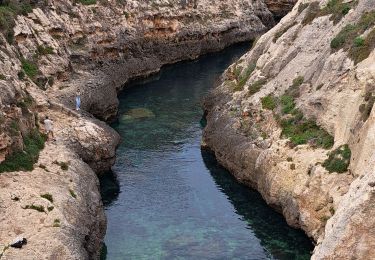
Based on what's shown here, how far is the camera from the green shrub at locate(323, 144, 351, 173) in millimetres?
A: 39969

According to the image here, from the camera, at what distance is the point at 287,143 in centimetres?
4794

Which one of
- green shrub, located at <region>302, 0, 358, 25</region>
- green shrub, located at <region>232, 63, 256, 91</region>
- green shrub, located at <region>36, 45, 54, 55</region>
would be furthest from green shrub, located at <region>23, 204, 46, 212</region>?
green shrub, located at <region>36, 45, 54, 55</region>

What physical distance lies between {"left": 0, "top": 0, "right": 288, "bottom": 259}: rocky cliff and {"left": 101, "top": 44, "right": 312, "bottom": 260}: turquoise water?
2.69m

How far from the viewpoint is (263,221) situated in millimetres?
45969

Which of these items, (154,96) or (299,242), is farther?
(154,96)

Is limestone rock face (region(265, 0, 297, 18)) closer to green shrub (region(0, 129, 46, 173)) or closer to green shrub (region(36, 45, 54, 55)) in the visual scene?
green shrub (region(36, 45, 54, 55))

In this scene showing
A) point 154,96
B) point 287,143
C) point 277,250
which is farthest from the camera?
point 154,96

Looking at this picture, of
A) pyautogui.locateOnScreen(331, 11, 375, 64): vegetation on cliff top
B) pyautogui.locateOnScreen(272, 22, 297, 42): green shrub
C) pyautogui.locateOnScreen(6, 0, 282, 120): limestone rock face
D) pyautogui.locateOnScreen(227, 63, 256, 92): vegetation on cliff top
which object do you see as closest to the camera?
pyautogui.locateOnScreen(331, 11, 375, 64): vegetation on cliff top

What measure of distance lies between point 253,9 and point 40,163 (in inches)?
3588

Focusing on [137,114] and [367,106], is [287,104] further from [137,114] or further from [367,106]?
[137,114]

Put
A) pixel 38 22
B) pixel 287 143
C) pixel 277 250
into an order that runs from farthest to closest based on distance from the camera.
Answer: pixel 38 22, pixel 287 143, pixel 277 250

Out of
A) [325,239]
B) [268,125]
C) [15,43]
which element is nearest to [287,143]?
[268,125]

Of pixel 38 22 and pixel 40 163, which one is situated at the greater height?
pixel 38 22

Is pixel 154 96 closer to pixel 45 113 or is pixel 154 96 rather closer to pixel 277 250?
pixel 45 113
